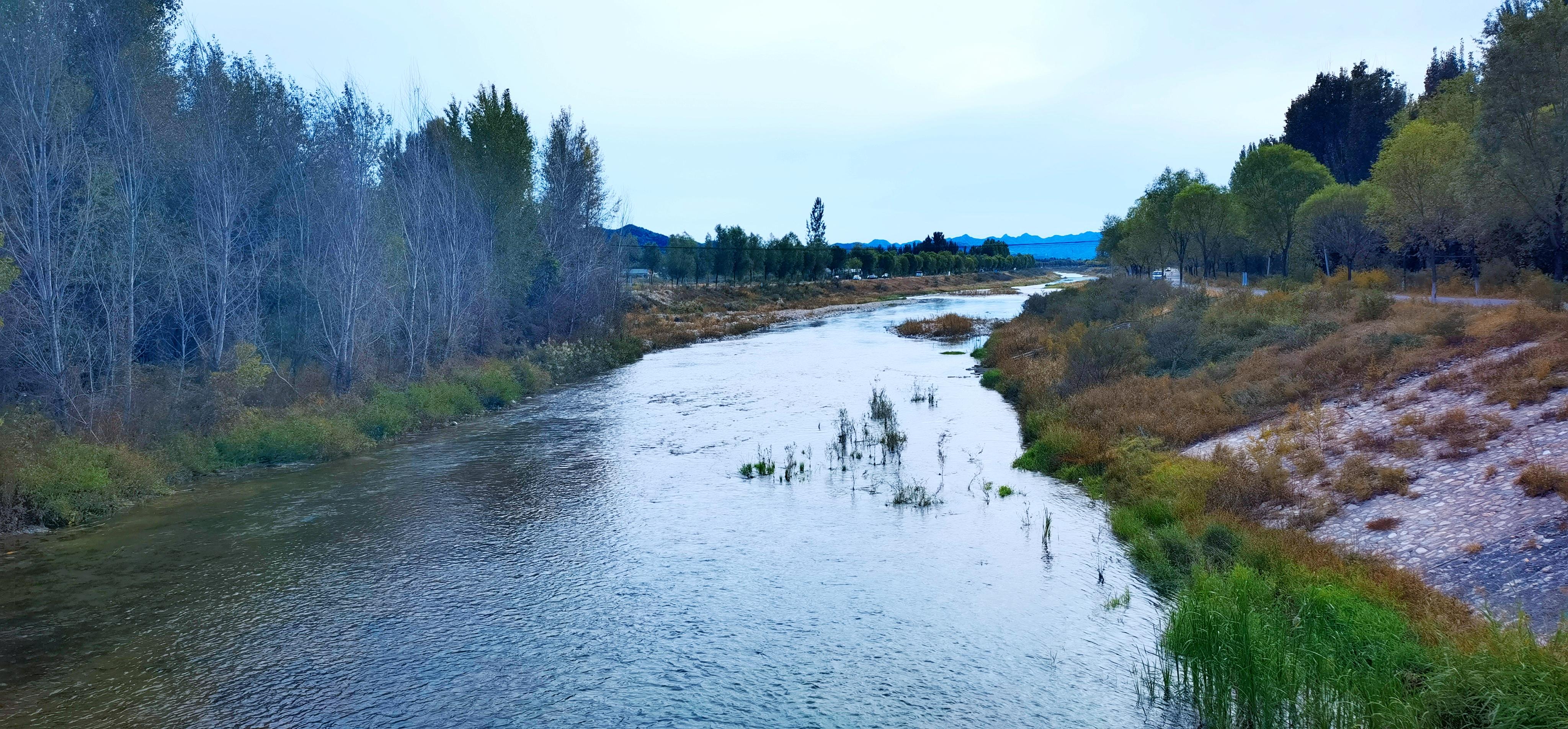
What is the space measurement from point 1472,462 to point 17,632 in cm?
2230

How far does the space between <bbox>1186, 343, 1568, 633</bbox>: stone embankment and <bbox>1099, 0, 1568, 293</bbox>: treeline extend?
16.4 meters

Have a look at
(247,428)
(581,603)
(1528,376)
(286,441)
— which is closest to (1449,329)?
(1528,376)

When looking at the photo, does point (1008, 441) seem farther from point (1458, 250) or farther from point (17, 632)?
point (1458, 250)

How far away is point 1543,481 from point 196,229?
103 ft

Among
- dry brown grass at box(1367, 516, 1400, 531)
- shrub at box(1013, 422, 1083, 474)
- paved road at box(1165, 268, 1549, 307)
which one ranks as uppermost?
paved road at box(1165, 268, 1549, 307)

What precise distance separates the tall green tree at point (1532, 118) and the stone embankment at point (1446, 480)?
15.0 meters

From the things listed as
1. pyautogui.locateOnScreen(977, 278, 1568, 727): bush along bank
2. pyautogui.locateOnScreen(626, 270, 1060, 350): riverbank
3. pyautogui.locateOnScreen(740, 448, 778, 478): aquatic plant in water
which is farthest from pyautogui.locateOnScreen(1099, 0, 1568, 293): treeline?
pyautogui.locateOnScreen(626, 270, 1060, 350): riverbank

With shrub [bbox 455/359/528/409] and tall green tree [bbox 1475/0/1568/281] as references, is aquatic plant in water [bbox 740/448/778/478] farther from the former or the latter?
tall green tree [bbox 1475/0/1568/281]

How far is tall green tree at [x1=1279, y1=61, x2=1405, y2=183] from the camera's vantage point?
83250 millimetres

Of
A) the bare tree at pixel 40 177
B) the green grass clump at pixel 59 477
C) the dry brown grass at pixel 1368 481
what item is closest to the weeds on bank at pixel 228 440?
the green grass clump at pixel 59 477

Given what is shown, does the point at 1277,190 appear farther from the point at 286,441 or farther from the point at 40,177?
the point at 40,177

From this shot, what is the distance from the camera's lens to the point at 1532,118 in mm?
30875

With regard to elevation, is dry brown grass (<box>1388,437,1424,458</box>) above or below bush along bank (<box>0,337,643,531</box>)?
below

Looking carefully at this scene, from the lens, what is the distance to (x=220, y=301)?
2548cm
